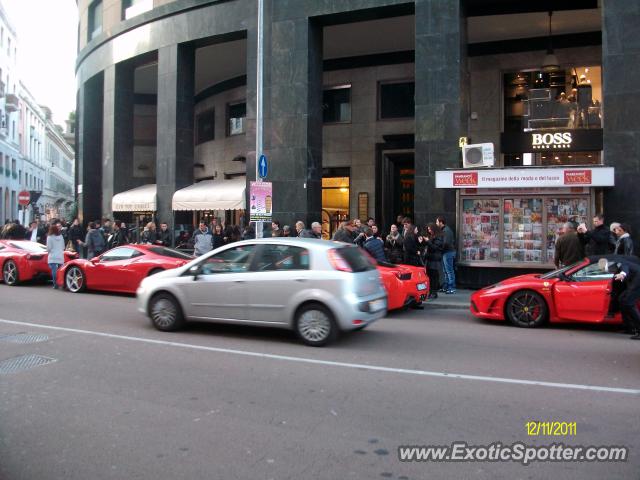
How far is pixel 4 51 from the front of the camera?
5216cm

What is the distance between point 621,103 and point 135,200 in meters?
17.1

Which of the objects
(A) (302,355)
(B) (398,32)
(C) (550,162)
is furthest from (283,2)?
(A) (302,355)

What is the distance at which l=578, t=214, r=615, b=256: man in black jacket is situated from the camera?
11.4 meters

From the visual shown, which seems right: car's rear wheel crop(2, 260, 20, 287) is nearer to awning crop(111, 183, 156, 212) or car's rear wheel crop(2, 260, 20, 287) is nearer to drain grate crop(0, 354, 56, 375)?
awning crop(111, 183, 156, 212)

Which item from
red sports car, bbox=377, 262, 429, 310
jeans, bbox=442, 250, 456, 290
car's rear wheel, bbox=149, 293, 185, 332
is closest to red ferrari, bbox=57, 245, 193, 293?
car's rear wheel, bbox=149, 293, 185, 332

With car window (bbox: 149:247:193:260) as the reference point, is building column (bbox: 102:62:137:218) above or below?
above

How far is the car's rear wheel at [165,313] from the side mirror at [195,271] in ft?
1.66

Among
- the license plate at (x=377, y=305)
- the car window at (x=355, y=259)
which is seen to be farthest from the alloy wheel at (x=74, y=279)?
the license plate at (x=377, y=305)

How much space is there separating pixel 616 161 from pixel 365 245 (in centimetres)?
671

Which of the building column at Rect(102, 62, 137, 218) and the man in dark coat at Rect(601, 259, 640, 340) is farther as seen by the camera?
the building column at Rect(102, 62, 137, 218)

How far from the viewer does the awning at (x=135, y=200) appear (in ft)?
68.8

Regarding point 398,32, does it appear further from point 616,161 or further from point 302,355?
point 302,355

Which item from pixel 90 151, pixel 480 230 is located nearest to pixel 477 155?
pixel 480 230

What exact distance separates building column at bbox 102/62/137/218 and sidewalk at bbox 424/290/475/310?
51.6 ft
